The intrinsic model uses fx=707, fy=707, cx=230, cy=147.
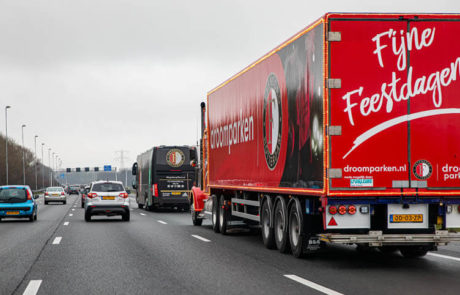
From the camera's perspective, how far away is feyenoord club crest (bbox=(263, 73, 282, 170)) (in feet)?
43.2

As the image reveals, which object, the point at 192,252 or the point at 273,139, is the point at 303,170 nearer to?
the point at 273,139

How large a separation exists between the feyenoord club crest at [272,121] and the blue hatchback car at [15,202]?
14.8 m

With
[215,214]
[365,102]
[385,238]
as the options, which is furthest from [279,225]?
[215,214]

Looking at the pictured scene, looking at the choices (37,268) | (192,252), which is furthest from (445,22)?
(37,268)

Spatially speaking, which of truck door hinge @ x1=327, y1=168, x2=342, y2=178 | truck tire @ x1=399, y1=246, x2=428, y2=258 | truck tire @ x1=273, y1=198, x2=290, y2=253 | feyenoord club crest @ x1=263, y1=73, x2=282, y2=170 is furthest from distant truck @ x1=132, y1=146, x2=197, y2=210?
truck door hinge @ x1=327, y1=168, x2=342, y2=178

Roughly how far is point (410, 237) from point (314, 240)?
1.73m

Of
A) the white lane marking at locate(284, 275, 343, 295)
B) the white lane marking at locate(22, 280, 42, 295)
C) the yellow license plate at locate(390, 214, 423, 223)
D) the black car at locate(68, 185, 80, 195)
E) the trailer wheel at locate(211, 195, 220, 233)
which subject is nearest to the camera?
the white lane marking at locate(284, 275, 343, 295)

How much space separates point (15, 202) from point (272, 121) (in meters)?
15.4

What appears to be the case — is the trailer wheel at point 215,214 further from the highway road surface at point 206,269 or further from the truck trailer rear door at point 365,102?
the truck trailer rear door at point 365,102

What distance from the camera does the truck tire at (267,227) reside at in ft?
45.3

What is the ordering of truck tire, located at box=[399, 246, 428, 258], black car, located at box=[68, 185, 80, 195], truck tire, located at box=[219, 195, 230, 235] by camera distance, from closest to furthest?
truck tire, located at box=[399, 246, 428, 258] → truck tire, located at box=[219, 195, 230, 235] → black car, located at box=[68, 185, 80, 195]

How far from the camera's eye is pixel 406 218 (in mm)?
10883

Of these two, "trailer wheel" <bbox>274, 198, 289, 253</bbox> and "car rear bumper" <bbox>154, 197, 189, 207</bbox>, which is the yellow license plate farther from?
"car rear bumper" <bbox>154, 197, 189, 207</bbox>

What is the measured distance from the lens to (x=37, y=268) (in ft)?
37.2
